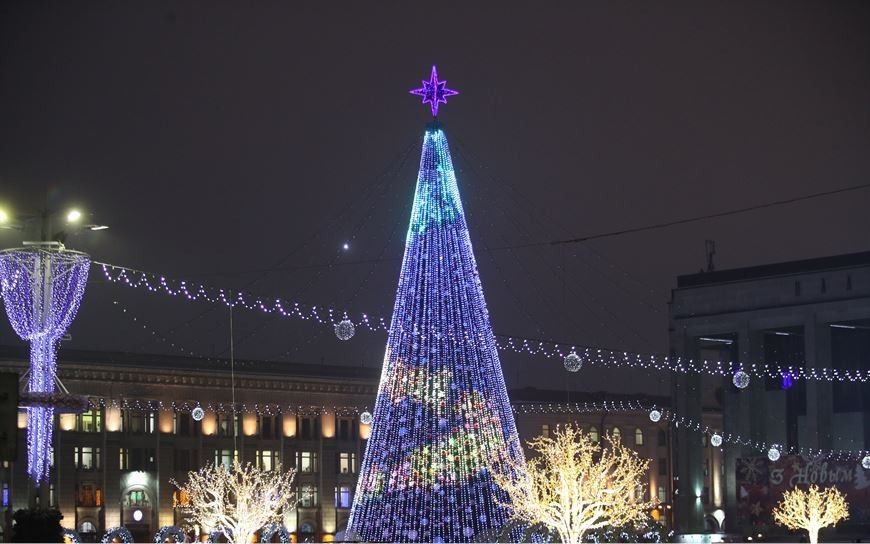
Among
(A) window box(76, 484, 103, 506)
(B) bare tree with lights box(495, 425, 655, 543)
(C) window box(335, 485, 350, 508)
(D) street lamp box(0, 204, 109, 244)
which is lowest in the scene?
(C) window box(335, 485, 350, 508)

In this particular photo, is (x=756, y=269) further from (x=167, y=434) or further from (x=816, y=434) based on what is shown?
(x=167, y=434)

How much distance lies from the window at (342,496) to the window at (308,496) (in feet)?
5.87

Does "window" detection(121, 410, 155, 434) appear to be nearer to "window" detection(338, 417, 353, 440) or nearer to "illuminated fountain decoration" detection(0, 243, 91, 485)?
"window" detection(338, 417, 353, 440)

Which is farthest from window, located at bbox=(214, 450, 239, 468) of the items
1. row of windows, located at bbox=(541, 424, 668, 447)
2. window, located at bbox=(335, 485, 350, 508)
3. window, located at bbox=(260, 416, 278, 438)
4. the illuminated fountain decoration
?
the illuminated fountain decoration

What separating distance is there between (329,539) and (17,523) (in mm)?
60708

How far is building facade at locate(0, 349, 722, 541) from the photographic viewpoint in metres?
80.9

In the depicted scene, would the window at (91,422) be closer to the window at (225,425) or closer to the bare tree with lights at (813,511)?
the window at (225,425)

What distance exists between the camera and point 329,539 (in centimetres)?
8881

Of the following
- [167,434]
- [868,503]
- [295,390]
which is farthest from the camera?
[295,390]

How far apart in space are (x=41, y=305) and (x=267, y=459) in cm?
6076

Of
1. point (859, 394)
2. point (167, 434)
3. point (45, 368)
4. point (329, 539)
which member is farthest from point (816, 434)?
point (45, 368)

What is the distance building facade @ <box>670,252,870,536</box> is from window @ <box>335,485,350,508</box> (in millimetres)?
24251

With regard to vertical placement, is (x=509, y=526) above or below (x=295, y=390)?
below

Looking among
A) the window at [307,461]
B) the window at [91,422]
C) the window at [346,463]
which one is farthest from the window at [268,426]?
A: the window at [91,422]
